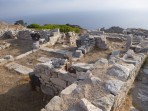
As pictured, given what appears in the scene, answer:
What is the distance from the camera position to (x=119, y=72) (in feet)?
22.6

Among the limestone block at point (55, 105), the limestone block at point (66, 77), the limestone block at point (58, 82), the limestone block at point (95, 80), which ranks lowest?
the limestone block at point (58, 82)

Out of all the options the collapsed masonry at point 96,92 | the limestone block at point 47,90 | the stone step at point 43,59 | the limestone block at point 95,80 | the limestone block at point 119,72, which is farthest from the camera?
the stone step at point 43,59

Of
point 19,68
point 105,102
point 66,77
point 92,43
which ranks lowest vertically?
point 19,68

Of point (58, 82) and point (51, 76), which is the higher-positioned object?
point (51, 76)

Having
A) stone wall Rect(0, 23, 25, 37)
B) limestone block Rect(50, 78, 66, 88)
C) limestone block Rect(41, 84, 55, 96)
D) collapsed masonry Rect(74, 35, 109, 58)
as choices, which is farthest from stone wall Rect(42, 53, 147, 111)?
stone wall Rect(0, 23, 25, 37)

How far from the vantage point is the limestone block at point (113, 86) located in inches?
230

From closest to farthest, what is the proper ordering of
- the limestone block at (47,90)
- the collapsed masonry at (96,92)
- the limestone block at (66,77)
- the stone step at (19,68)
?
the collapsed masonry at (96,92)
the limestone block at (66,77)
the limestone block at (47,90)
the stone step at (19,68)

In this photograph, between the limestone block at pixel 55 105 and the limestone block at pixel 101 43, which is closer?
the limestone block at pixel 55 105

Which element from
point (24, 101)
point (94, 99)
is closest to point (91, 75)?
point (94, 99)

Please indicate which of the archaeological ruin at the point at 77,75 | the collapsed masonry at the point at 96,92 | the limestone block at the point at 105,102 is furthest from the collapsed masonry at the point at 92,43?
the limestone block at the point at 105,102

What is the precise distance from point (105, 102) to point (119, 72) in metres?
1.77

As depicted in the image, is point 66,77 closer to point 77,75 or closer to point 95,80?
point 77,75

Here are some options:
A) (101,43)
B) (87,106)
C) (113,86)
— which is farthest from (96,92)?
(101,43)

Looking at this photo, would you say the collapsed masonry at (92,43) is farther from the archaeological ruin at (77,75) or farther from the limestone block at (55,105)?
the limestone block at (55,105)
